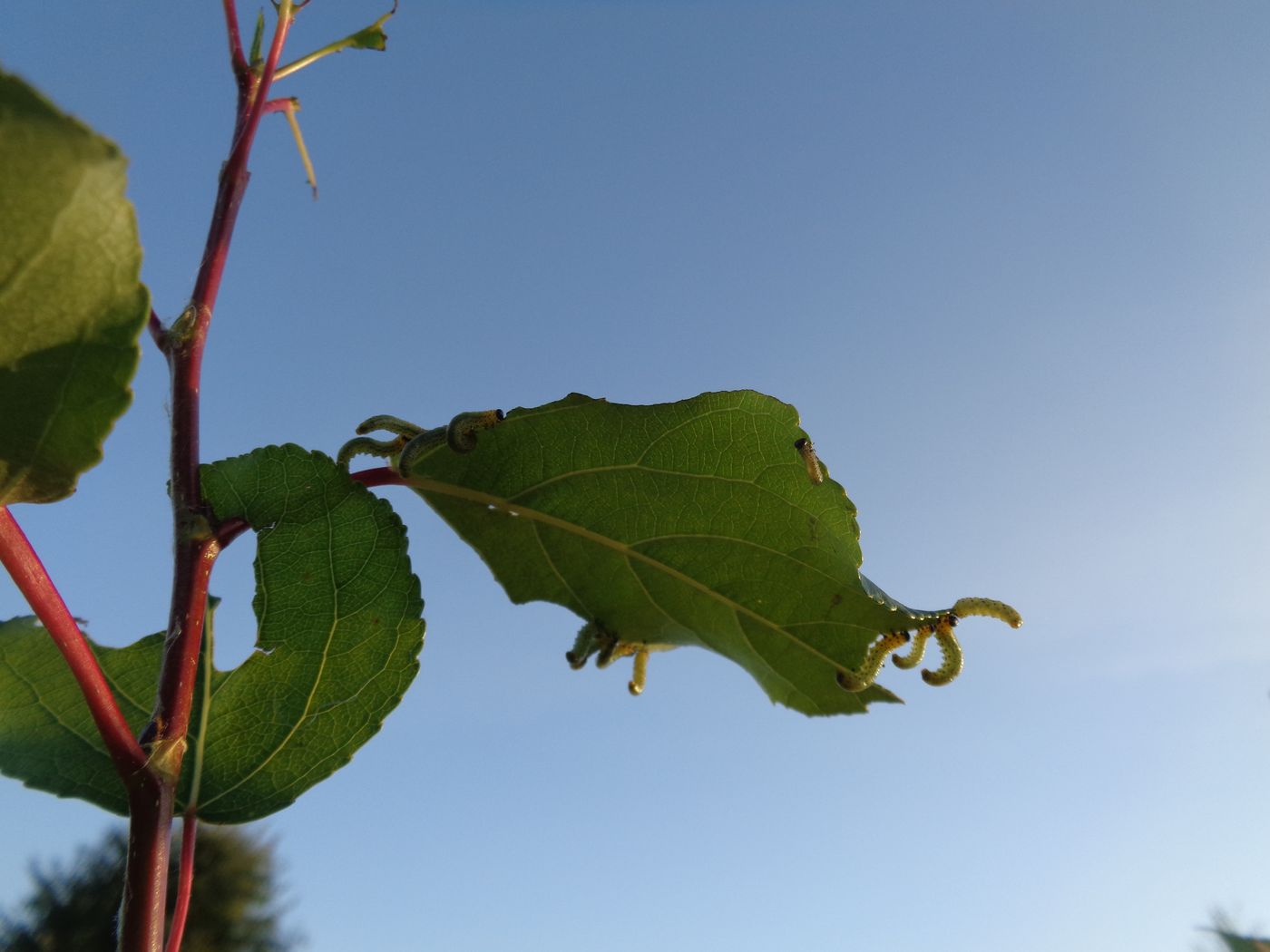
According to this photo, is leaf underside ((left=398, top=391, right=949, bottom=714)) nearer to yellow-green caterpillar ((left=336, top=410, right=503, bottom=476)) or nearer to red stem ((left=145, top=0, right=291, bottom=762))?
yellow-green caterpillar ((left=336, top=410, right=503, bottom=476))

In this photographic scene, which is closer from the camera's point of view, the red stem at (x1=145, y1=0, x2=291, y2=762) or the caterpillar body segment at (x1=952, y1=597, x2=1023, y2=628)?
the red stem at (x1=145, y1=0, x2=291, y2=762)

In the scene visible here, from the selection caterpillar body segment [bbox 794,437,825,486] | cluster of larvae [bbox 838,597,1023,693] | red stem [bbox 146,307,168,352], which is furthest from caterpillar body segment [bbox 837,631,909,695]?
red stem [bbox 146,307,168,352]

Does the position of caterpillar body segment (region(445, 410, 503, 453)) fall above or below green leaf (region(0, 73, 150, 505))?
A: above

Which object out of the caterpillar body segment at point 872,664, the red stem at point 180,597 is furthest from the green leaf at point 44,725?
the caterpillar body segment at point 872,664

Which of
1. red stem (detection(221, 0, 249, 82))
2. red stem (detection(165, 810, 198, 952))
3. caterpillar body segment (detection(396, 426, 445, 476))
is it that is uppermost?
red stem (detection(221, 0, 249, 82))

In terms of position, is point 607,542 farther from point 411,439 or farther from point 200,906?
point 200,906

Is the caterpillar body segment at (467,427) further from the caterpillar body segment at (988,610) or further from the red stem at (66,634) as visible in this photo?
the caterpillar body segment at (988,610)
